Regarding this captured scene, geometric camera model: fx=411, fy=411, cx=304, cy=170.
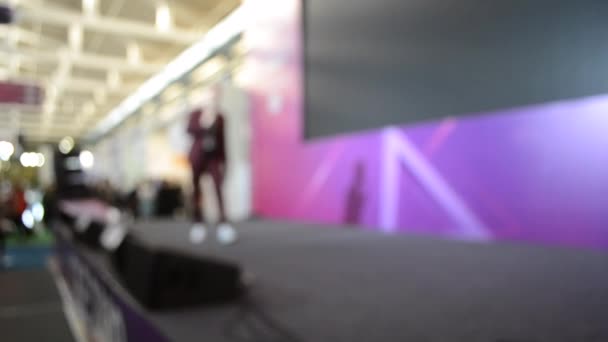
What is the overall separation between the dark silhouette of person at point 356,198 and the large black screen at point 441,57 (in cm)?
35

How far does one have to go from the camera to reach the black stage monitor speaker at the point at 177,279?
0.92 metres

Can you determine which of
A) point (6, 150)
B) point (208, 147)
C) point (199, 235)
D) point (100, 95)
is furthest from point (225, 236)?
point (6, 150)

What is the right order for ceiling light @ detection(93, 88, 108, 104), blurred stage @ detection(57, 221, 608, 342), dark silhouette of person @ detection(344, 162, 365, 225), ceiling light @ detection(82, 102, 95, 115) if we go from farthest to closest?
dark silhouette of person @ detection(344, 162, 365, 225)
ceiling light @ detection(82, 102, 95, 115)
ceiling light @ detection(93, 88, 108, 104)
blurred stage @ detection(57, 221, 608, 342)

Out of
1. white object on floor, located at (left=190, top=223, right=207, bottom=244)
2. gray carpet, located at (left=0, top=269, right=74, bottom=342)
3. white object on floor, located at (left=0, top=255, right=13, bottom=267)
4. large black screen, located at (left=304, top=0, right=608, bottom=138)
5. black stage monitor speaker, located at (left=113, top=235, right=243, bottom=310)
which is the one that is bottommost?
white object on floor, located at (left=0, top=255, right=13, bottom=267)

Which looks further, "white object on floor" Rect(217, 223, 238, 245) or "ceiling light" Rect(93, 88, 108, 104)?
"white object on floor" Rect(217, 223, 238, 245)

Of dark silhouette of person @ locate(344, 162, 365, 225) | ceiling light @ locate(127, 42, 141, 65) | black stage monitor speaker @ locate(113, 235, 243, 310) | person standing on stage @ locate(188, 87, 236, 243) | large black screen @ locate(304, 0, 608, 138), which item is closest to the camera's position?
black stage monitor speaker @ locate(113, 235, 243, 310)

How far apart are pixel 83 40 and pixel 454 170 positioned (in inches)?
80.8

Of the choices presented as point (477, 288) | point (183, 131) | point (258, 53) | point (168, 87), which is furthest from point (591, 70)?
point (258, 53)

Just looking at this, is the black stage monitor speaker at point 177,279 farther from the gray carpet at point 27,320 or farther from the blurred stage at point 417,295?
the gray carpet at point 27,320

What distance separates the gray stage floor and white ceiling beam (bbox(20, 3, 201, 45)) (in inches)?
26.0

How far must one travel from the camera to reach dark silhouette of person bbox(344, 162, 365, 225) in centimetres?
319

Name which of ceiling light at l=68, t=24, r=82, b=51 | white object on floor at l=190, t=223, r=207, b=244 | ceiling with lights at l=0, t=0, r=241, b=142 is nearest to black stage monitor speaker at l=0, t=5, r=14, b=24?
ceiling with lights at l=0, t=0, r=241, b=142

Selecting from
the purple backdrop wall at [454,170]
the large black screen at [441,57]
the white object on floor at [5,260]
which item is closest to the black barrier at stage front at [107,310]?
the purple backdrop wall at [454,170]

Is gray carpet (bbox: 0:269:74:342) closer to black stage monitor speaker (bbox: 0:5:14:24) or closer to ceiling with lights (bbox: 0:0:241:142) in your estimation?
ceiling with lights (bbox: 0:0:241:142)
